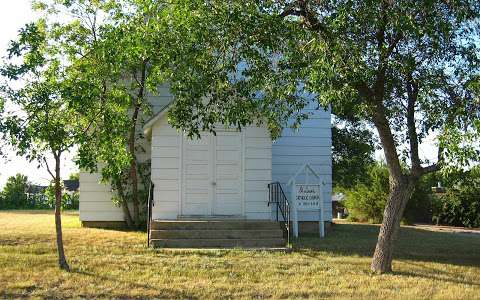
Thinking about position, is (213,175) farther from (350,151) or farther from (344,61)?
(350,151)

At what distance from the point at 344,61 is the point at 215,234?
634 centimetres

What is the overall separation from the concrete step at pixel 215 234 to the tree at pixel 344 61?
377 centimetres

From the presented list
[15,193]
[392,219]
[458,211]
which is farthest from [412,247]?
[15,193]

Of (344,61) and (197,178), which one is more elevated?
(344,61)

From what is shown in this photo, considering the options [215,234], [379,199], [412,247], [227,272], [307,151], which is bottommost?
[227,272]

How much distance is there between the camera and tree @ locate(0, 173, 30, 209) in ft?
116

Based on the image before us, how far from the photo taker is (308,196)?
55.5ft

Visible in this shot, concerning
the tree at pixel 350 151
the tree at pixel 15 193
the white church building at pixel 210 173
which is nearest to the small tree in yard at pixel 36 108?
the white church building at pixel 210 173

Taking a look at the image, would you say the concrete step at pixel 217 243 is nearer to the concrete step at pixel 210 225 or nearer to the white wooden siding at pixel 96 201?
the concrete step at pixel 210 225

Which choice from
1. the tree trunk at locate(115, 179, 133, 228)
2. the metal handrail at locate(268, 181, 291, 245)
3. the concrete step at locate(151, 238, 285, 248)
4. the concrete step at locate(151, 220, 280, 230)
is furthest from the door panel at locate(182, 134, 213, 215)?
the tree trunk at locate(115, 179, 133, 228)

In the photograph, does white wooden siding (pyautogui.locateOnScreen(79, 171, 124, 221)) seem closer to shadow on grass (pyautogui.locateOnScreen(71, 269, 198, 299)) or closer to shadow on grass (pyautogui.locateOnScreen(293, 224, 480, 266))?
shadow on grass (pyautogui.locateOnScreen(293, 224, 480, 266))

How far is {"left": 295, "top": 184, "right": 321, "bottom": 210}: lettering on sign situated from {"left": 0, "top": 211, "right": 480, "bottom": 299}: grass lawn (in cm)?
249

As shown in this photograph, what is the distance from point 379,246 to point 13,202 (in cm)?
3000

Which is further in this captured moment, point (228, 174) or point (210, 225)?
point (228, 174)
